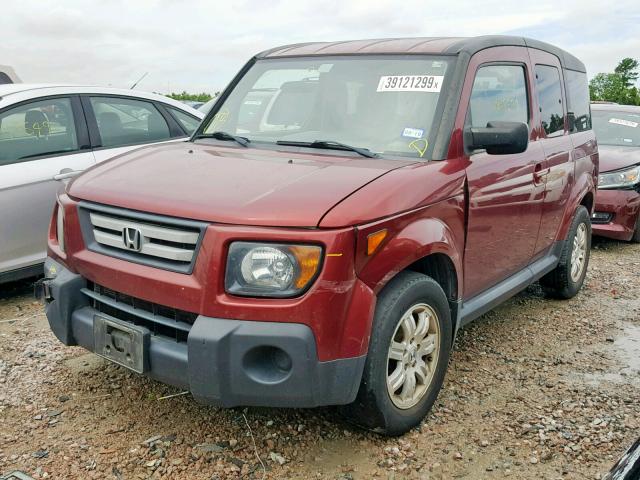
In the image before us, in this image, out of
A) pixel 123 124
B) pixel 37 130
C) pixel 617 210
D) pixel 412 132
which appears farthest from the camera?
pixel 617 210

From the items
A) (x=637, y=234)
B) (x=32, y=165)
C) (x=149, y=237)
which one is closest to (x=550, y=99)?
(x=149, y=237)

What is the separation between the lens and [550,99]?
4500 mm

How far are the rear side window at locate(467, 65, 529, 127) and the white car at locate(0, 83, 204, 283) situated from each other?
301cm

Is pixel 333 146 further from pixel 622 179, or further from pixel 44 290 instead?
pixel 622 179

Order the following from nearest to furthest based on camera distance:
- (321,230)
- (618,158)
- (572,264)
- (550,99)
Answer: (321,230) < (550,99) < (572,264) < (618,158)

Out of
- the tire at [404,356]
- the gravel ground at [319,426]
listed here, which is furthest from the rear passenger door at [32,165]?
the tire at [404,356]

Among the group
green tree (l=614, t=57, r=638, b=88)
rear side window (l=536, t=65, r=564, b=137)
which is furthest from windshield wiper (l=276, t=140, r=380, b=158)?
green tree (l=614, t=57, r=638, b=88)

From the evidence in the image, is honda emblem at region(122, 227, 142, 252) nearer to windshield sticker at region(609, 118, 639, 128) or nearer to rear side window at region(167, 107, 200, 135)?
rear side window at region(167, 107, 200, 135)

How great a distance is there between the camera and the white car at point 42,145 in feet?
15.1

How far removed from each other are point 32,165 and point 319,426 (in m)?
3.05

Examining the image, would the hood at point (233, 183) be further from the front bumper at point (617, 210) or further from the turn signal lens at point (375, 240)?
the front bumper at point (617, 210)

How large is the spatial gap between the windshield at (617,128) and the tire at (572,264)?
3194mm

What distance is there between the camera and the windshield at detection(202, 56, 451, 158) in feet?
10.8

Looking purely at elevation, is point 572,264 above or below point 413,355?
below
